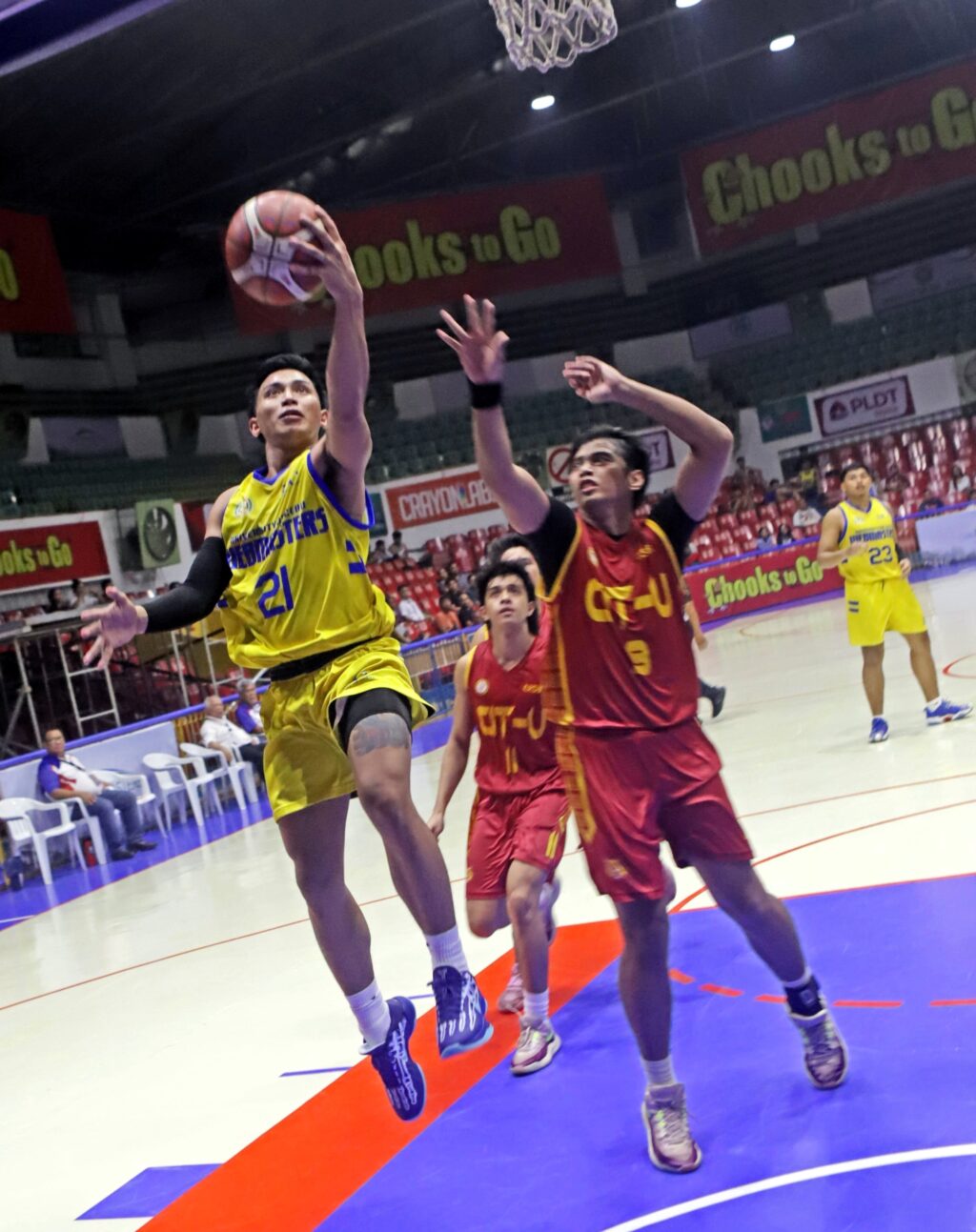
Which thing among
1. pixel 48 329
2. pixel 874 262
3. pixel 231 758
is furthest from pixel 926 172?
pixel 231 758

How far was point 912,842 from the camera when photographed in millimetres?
5711

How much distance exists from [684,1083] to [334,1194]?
3.38 feet

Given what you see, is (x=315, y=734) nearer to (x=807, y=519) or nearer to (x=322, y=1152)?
(x=322, y=1152)

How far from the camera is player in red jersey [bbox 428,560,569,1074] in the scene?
446cm

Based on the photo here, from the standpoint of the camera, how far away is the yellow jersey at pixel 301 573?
139 inches

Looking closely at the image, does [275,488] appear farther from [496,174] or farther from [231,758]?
[496,174]

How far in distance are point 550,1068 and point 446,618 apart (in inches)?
590

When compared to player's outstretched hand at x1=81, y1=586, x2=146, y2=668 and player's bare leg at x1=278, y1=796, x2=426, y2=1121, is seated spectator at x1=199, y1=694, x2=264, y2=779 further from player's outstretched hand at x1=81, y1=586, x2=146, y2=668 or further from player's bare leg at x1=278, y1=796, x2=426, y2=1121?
player's outstretched hand at x1=81, y1=586, x2=146, y2=668

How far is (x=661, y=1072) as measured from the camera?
3.27 m

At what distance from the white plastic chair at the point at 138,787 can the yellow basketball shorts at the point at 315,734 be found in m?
7.41

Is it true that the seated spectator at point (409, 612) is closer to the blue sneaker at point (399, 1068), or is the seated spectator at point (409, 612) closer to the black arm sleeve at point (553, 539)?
the blue sneaker at point (399, 1068)

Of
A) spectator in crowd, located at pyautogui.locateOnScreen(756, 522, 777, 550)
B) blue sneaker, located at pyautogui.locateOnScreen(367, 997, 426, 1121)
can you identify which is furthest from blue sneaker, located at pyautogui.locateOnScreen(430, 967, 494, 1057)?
spectator in crowd, located at pyautogui.locateOnScreen(756, 522, 777, 550)

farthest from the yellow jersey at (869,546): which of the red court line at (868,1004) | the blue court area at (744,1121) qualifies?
the red court line at (868,1004)

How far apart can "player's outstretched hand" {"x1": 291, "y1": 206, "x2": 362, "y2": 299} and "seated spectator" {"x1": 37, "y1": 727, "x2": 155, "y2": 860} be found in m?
7.50
